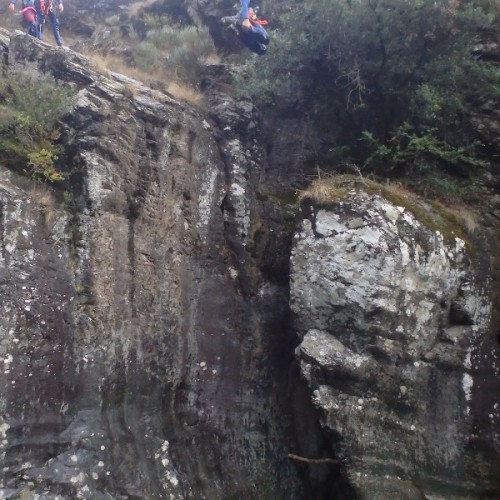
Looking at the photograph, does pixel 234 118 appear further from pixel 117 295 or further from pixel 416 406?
Result: pixel 416 406

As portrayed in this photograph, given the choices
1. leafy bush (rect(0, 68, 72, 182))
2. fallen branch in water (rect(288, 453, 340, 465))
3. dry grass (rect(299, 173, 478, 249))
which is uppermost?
leafy bush (rect(0, 68, 72, 182))

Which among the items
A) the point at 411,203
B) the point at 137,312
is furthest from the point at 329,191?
the point at 137,312

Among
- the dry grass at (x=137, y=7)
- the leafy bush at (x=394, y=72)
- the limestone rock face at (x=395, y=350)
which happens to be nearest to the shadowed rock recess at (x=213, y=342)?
the limestone rock face at (x=395, y=350)

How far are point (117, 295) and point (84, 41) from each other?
8566 millimetres

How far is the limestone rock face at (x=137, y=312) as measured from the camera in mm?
6598

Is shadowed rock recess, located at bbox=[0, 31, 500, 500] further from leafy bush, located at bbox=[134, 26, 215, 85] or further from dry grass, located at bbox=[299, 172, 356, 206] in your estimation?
leafy bush, located at bbox=[134, 26, 215, 85]

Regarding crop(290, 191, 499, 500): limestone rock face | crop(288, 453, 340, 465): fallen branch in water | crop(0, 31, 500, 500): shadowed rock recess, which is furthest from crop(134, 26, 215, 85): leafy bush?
crop(288, 453, 340, 465): fallen branch in water

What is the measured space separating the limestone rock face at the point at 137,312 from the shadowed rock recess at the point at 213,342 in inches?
0.9

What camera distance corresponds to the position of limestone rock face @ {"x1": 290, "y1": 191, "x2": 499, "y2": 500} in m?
7.00

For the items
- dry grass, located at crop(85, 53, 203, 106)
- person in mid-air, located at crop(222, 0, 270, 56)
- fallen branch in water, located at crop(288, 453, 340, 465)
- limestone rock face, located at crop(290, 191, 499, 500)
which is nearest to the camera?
limestone rock face, located at crop(290, 191, 499, 500)

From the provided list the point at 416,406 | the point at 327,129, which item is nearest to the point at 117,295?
the point at 416,406

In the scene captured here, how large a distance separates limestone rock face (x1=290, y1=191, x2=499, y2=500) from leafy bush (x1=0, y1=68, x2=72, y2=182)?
3.85 metres

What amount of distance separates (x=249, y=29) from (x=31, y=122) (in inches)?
Answer: 180

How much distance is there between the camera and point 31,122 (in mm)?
7992
